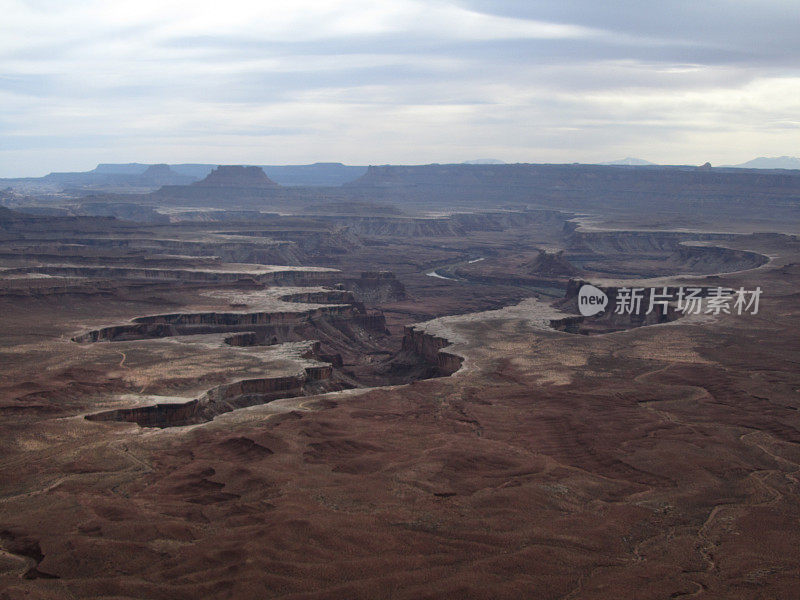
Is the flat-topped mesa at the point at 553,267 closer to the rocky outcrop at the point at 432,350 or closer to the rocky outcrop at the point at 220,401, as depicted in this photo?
the rocky outcrop at the point at 432,350

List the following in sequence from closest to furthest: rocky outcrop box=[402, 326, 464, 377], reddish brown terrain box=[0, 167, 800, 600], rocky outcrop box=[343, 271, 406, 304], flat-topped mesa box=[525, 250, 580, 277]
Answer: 1. reddish brown terrain box=[0, 167, 800, 600]
2. rocky outcrop box=[402, 326, 464, 377]
3. rocky outcrop box=[343, 271, 406, 304]
4. flat-topped mesa box=[525, 250, 580, 277]

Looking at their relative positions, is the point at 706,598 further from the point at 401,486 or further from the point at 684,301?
the point at 684,301

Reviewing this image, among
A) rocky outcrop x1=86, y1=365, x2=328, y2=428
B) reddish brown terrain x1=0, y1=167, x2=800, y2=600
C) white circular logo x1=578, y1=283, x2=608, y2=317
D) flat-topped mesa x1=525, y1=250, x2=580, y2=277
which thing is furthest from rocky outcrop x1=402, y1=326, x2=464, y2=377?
flat-topped mesa x1=525, y1=250, x2=580, y2=277

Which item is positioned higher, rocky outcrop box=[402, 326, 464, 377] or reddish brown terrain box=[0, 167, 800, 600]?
reddish brown terrain box=[0, 167, 800, 600]

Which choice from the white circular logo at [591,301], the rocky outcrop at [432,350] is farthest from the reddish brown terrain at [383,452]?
the white circular logo at [591,301]

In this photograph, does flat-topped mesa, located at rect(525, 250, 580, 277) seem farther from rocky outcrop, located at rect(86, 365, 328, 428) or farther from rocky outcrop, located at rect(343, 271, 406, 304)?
rocky outcrop, located at rect(86, 365, 328, 428)

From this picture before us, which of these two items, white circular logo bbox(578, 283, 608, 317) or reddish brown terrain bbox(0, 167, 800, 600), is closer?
reddish brown terrain bbox(0, 167, 800, 600)

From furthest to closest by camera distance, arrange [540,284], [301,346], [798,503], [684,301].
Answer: [540,284], [684,301], [301,346], [798,503]

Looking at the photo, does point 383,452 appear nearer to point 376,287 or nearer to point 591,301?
point 591,301

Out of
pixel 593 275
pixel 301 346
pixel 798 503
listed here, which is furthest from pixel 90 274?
pixel 798 503
